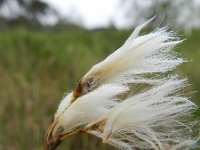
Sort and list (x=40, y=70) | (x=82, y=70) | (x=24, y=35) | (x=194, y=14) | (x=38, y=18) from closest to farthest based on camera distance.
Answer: (x=82, y=70)
(x=40, y=70)
(x=24, y=35)
(x=194, y=14)
(x=38, y=18)

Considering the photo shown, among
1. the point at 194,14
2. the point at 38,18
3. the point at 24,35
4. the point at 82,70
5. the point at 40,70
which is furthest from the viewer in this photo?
the point at 38,18

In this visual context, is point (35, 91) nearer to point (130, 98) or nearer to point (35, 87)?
point (35, 87)

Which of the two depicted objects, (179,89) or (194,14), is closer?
(179,89)

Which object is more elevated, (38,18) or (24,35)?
(38,18)

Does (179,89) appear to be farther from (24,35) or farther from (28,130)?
(24,35)

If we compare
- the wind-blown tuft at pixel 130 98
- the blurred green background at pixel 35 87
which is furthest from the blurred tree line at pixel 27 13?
the wind-blown tuft at pixel 130 98

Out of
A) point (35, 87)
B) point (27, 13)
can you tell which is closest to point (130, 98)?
point (35, 87)

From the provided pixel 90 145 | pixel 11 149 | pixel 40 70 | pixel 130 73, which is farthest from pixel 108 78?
pixel 40 70

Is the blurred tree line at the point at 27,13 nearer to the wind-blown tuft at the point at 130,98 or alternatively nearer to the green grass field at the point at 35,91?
the green grass field at the point at 35,91

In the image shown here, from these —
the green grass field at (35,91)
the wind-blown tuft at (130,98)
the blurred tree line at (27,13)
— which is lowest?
the wind-blown tuft at (130,98)
